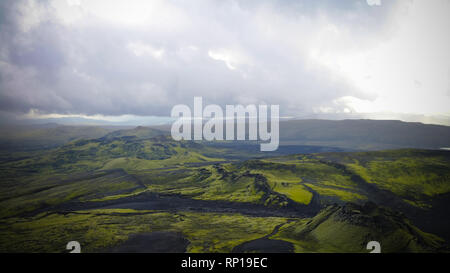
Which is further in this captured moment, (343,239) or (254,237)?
(254,237)

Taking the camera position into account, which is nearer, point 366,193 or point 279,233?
point 279,233

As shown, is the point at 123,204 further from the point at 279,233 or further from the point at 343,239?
the point at 343,239

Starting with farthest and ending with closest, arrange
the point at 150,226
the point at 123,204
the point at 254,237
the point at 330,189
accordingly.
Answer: the point at 330,189, the point at 123,204, the point at 150,226, the point at 254,237

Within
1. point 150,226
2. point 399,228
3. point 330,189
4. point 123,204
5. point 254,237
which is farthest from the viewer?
point 330,189

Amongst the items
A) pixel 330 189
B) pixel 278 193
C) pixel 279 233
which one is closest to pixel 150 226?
pixel 279 233
